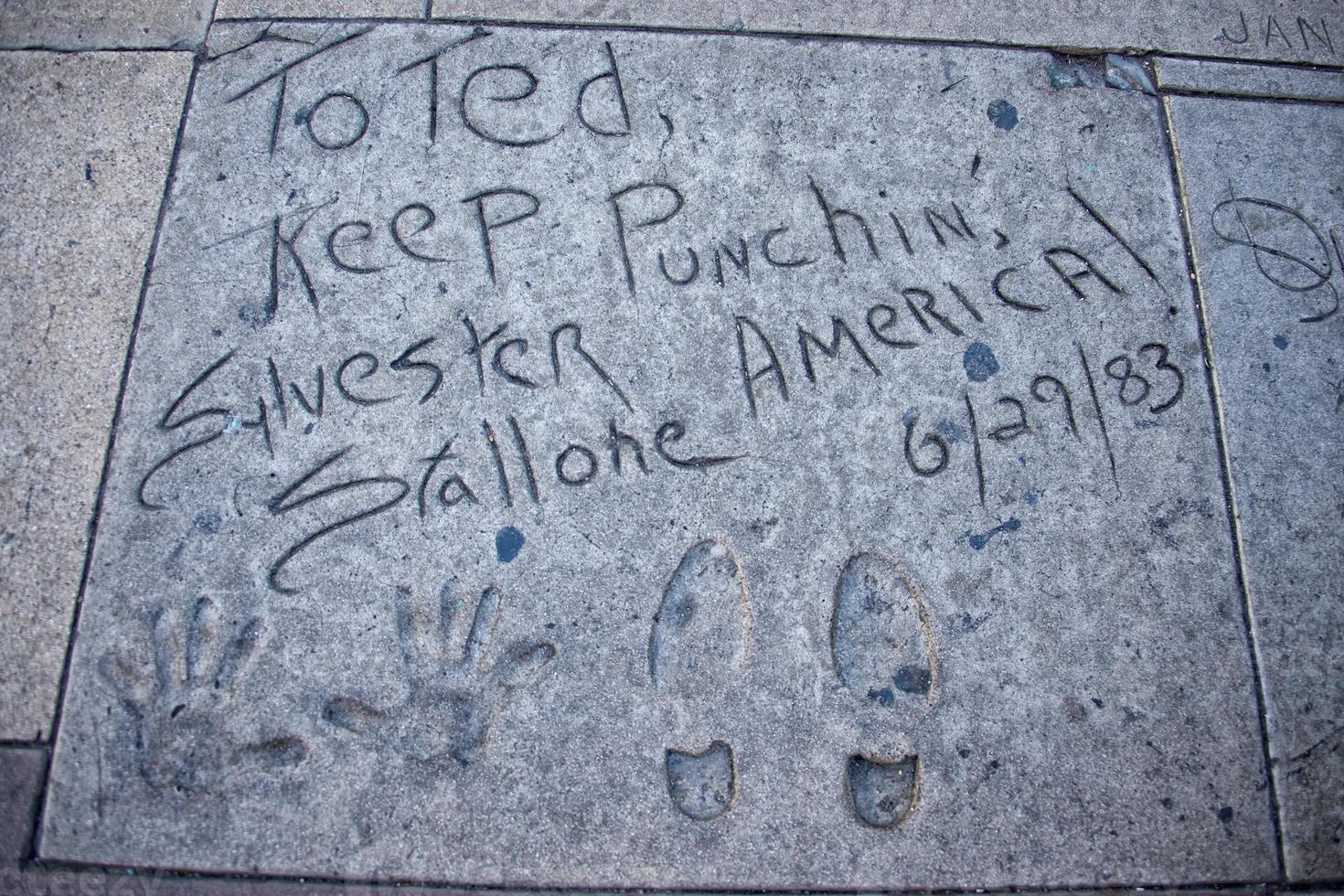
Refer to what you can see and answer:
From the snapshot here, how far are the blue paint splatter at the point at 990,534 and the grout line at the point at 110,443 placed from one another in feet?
5.63

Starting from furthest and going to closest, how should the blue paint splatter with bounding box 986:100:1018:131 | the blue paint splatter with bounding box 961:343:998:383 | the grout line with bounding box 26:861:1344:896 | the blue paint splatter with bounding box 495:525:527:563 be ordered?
1. the blue paint splatter with bounding box 986:100:1018:131
2. the blue paint splatter with bounding box 961:343:998:383
3. the blue paint splatter with bounding box 495:525:527:563
4. the grout line with bounding box 26:861:1344:896

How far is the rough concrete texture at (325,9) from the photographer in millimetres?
2027

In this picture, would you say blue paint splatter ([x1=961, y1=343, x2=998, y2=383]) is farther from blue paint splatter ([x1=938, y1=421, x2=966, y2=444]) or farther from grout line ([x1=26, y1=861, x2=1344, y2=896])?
grout line ([x1=26, y1=861, x2=1344, y2=896])

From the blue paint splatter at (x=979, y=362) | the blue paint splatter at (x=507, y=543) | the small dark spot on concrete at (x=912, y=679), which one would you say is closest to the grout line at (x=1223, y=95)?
the blue paint splatter at (x=979, y=362)

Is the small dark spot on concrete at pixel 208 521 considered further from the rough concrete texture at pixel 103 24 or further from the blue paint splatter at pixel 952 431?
the blue paint splatter at pixel 952 431

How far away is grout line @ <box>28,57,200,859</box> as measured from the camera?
1.58 m

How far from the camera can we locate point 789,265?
1874 mm

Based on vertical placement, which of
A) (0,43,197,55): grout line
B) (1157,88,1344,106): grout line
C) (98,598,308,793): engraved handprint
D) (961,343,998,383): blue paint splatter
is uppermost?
(0,43,197,55): grout line

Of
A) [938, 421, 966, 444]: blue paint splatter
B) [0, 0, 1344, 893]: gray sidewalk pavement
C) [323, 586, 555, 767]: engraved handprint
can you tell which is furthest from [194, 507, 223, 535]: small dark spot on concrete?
[938, 421, 966, 444]: blue paint splatter

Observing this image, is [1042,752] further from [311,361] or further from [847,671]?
[311,361]

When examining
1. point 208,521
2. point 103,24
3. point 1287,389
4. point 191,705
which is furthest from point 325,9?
point 1287,389

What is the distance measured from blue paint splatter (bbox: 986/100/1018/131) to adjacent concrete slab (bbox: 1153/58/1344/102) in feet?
1.25

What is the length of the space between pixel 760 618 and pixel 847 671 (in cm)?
19

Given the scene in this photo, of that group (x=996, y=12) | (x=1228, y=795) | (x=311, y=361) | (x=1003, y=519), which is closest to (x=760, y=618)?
(x=1003, y=519)
